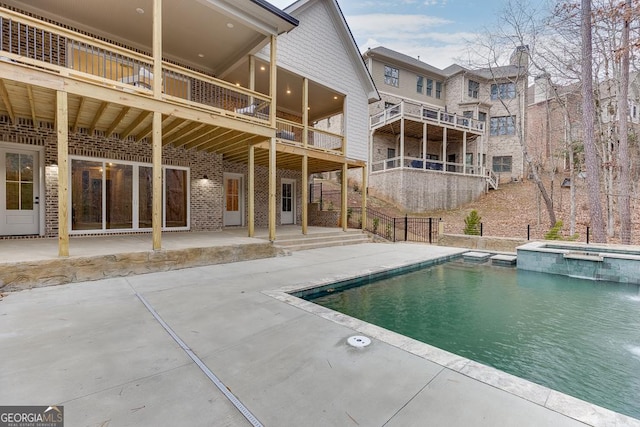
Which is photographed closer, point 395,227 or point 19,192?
point 19,192

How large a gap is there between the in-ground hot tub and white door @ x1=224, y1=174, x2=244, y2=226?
9.77m

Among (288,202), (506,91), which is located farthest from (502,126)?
(288,202)

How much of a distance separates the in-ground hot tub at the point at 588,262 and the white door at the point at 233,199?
9774 millimetres

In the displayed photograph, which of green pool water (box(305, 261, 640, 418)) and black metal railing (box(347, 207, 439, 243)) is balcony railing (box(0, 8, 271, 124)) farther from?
black metal railing (box(347, 207, 439, 243))

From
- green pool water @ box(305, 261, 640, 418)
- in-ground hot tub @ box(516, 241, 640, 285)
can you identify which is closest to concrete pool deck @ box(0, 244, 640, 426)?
green pool water @ box(305, 261, 640, 418)

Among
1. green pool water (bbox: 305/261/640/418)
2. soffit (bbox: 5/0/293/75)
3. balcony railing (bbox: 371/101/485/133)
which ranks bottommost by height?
green pool water (bbox: 305/261/640/418)

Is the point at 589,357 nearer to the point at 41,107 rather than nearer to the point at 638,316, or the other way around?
the point at 638,316

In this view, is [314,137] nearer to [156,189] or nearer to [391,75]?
[156,189]

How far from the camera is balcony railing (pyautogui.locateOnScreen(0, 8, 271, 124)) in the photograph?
5.12 meters

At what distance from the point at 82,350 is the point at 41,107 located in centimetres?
650

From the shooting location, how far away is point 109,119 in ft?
23.5

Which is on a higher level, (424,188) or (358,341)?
(424,188)

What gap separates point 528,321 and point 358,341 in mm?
2930

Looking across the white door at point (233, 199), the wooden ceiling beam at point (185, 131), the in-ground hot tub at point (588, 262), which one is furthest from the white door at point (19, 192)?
the in-ground hot tub at point (588, 262)
